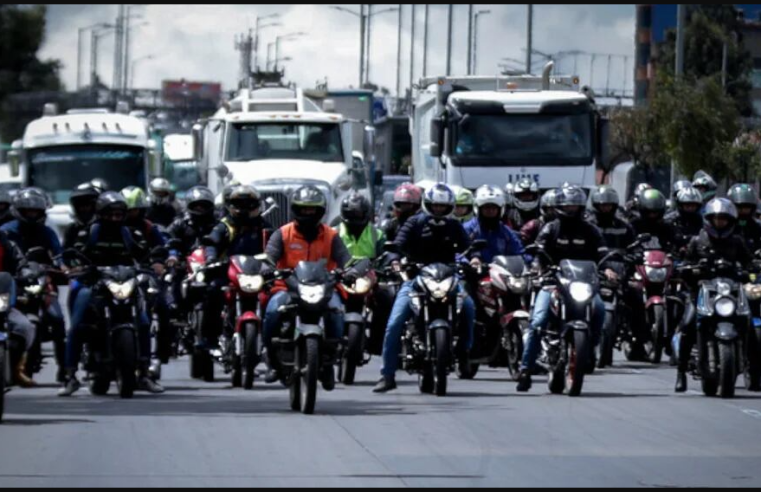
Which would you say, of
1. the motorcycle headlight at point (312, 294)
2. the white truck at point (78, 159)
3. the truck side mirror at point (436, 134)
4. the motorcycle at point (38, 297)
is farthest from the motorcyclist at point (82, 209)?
the white truck at point (78, 159)

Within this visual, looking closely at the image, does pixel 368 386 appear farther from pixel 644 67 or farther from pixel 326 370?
pixel 644 67

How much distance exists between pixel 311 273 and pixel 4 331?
2496 millimetres

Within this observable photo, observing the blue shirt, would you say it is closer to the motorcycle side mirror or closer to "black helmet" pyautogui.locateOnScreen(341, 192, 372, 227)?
"black helmet" pyautogui.locateOnScreen(341, 192, 372, 227)

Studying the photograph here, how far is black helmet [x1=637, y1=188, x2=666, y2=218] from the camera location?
76.7ft

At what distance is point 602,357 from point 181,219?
4.63 meters

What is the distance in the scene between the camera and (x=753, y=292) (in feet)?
62.6

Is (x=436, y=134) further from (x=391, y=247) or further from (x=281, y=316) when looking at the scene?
(x=281, y=316)

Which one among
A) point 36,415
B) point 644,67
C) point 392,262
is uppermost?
point 644,67

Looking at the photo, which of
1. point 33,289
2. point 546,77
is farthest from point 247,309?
point 546,77

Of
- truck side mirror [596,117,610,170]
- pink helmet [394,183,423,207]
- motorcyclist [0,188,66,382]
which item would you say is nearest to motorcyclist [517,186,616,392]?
pink helmet [394,183,423,207]

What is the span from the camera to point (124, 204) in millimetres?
18359

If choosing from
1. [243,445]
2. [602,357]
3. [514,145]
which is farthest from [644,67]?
[243,445]

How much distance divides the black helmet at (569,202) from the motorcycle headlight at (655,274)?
159 inches

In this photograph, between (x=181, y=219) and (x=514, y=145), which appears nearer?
(x=181, y=219)
